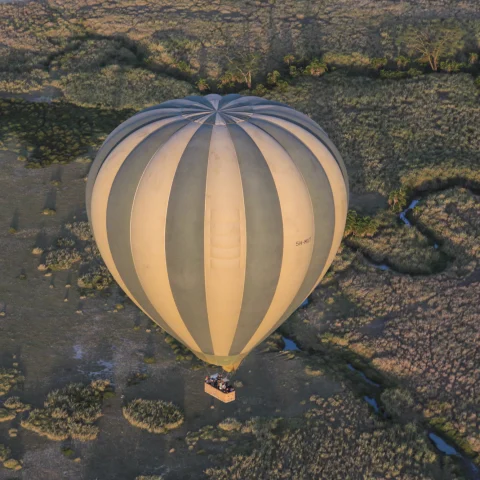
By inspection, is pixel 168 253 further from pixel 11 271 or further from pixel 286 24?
pixel 286 24

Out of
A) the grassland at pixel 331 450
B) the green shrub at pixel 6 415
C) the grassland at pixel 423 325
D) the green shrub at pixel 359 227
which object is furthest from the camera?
the green shrub at pixel 359 227

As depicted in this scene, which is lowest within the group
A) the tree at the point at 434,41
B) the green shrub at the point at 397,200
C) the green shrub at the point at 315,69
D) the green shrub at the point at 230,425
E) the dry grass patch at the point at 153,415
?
the dry grass patch at the point at 153,415

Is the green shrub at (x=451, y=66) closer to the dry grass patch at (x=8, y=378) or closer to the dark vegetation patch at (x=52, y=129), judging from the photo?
the dark vegetation patch at (x=52, y=129)

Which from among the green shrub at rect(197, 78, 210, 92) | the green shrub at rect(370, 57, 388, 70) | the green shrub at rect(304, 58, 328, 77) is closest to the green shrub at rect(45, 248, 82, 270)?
the green shrub at rect(197, 78, 210, 92)

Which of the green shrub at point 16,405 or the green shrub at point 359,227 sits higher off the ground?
the green shrub at point 359,227

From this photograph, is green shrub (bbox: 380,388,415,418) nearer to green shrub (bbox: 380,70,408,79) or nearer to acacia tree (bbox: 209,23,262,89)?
acacia tree (bbox: 209,23,262,89)

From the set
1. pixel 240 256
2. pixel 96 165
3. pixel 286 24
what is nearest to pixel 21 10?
pixel 286 24

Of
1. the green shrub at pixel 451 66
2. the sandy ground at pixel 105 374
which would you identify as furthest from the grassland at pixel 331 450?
the green shrub at pixel 451 66
